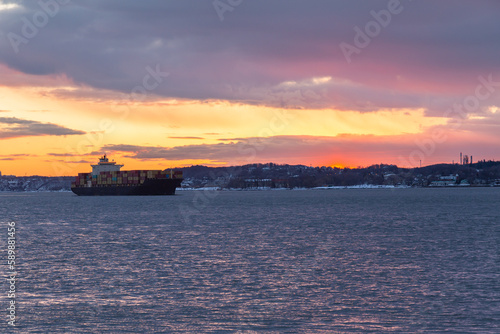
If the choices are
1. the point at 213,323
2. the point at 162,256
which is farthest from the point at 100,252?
the point at 213,323

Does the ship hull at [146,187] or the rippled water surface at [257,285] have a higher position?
the ship hull at [146,187]

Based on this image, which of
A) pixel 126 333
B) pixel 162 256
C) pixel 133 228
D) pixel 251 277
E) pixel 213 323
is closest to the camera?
pixel 126 333

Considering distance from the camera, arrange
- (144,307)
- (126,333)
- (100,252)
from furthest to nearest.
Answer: (100,252) < (144,307) < (126,333)

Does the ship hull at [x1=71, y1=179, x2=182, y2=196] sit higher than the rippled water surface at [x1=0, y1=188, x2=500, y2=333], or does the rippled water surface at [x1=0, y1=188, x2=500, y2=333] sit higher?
the ship hull at [x1=71, y1=179, x2=182, y2=196]

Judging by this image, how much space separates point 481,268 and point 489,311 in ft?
38.4

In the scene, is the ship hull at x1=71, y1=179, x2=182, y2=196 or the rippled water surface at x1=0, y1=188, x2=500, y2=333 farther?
the ship hull at x1=71, y1=179, x2=182, y2=196

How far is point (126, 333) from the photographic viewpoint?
1945cm

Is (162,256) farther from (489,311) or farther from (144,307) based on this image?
(489,311)

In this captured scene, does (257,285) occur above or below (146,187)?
below

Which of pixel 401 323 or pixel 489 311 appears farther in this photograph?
pixel 489 311

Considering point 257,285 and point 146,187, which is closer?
point 257,285

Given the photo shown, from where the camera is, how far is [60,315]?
22.0 meters

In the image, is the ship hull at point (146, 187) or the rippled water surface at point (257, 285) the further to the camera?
the ship hull at point (146, 187)

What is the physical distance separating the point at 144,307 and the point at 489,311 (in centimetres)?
1344
